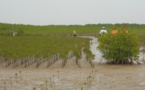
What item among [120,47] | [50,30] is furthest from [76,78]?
[50,30]

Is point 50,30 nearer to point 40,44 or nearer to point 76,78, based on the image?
point 40,44

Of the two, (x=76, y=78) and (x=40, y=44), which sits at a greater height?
(x=76, y=78)

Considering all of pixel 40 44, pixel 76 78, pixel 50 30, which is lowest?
pixel 50 30

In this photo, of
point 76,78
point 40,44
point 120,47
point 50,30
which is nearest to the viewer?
point 76,78

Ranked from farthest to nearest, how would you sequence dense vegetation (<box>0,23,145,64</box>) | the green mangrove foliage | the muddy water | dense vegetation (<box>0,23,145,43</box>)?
dense vegetation (<box>0,23,145,43</box>) < dense vegetation (<box>0,23,145,64</box>) < the green mangrove foliage < the muddy water

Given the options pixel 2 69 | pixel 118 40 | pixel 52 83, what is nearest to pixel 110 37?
pixel 118 40

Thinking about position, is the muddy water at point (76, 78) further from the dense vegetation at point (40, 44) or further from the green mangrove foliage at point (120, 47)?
the dense vegetation at point (40, 44)

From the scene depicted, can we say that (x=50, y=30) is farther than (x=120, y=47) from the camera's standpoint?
Yes

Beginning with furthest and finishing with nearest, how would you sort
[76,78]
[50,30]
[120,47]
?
[50,30], [120,47], [76,78]

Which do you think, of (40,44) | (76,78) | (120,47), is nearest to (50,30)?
(40,44)

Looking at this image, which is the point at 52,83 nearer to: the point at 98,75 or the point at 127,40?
the point at 98,75

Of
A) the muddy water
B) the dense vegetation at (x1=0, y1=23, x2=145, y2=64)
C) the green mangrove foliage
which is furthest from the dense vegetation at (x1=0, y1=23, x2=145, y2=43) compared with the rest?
the muddy water

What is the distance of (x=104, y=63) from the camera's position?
622 inches

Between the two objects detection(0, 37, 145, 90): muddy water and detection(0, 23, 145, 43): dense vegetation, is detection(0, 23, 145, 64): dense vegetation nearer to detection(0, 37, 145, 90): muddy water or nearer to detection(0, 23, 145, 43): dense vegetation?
detection(0, 23, 145, 43): dense vegetation
